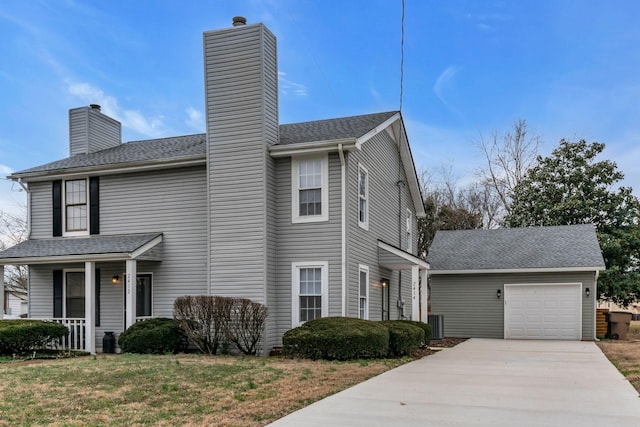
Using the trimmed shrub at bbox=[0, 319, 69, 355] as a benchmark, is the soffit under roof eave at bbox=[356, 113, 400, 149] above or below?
above

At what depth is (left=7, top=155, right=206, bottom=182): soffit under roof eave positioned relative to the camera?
13.9m

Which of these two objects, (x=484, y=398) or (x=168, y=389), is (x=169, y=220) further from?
(x=484, y=398)

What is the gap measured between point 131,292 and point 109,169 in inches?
139

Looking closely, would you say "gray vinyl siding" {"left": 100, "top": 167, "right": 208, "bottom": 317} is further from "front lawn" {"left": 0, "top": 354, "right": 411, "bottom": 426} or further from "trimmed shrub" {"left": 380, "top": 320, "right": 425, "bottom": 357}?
"trimmed shrub" {"left": 380, "top": 320, "right": 425, "bottom": 357}

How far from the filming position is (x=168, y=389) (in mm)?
7402

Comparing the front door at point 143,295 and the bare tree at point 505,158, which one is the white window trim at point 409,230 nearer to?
the front door at point 143,295

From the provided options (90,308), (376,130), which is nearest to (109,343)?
(90,308)

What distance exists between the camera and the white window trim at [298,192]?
13039 millimetres

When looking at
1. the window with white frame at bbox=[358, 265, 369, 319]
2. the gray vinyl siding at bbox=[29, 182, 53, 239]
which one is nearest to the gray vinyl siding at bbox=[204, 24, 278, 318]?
the window with white frame at bbox=[358, 265, 369, 319]

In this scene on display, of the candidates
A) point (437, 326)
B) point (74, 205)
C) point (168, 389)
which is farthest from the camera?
point (437, 326)

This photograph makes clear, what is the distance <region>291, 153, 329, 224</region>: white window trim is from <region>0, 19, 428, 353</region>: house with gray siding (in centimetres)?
3

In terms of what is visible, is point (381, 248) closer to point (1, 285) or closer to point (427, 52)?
point (427, 52)

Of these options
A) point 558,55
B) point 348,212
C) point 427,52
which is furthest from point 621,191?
point 348,212

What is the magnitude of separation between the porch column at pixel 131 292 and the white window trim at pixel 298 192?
396 cm
